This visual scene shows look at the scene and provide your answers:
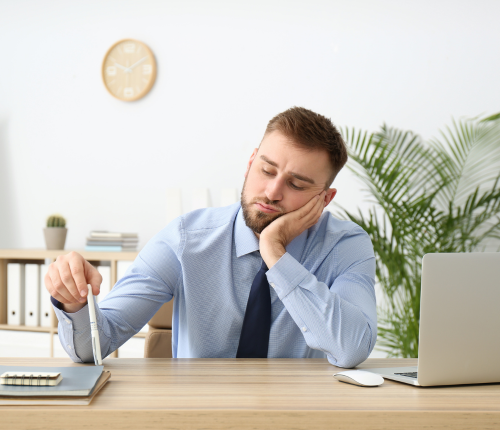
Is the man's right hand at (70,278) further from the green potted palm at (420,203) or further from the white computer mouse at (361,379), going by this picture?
the green potted palm at (420,203)

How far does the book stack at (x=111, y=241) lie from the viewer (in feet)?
9.73

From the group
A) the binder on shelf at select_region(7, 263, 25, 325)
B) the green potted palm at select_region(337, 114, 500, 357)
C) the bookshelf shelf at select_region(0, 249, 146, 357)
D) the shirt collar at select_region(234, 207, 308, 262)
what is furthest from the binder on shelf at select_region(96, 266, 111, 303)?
the shirt collar at select_region(234, 207, 308, 262)

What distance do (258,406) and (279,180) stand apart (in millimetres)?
718

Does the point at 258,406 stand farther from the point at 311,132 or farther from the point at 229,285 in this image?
the point at 311,132

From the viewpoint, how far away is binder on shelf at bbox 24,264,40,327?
9.82 ft

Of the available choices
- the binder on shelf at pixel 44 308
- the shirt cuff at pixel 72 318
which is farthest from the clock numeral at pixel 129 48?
the shirt cuff at pixel 72 318

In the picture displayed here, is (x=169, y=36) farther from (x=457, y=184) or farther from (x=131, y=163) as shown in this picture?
(x=457, y=184)

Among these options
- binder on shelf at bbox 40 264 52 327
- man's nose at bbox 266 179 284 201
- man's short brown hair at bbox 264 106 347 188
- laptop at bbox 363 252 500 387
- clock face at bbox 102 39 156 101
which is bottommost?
binder on shelf at bbox 40 264 52 327

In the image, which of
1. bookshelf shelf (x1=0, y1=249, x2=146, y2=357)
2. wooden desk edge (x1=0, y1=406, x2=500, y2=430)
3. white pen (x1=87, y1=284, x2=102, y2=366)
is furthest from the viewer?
bookshelf shelf (x1=0, y1=249, x2=146, y2=357)

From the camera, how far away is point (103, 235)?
299 centimetres

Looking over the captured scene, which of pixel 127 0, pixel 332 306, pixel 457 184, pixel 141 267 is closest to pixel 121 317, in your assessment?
pixel 141 267

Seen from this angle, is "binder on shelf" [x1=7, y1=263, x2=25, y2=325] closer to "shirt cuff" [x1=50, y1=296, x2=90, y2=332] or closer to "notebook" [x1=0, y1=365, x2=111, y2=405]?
"shirt cuff" [x1=50, y1=296, x2=90, y2=332]

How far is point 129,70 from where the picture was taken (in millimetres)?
3260

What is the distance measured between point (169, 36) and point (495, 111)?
6.37 ft
